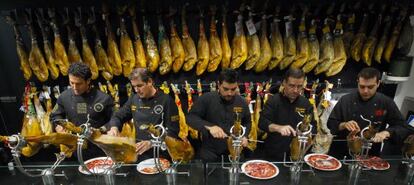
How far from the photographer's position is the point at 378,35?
3604mm

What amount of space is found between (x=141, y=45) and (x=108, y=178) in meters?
1.86

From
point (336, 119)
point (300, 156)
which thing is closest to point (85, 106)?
point (300, 156)

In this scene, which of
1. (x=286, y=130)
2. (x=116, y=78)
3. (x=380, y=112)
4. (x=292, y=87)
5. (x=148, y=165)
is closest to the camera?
(x=148, y=165)

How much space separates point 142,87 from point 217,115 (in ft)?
2.63

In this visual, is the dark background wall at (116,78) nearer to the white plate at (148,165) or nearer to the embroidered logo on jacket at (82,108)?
the embroidered logo on jacket at (82,108)

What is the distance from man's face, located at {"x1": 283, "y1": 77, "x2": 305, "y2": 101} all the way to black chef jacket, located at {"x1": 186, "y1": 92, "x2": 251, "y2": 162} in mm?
444

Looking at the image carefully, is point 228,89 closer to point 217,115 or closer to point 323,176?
point 217,115

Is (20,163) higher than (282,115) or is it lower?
lower

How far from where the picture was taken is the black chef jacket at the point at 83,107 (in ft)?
9.48

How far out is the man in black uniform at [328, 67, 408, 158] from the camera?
8.56 feet

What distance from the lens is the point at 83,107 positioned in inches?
114

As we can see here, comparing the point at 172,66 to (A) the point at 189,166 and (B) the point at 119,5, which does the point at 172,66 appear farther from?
(A) the point at 189,166

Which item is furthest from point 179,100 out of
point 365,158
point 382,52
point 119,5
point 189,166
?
point 382,52

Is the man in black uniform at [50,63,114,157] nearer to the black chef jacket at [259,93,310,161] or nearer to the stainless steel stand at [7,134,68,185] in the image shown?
the stainless steel stand at [7,134,68,185]
